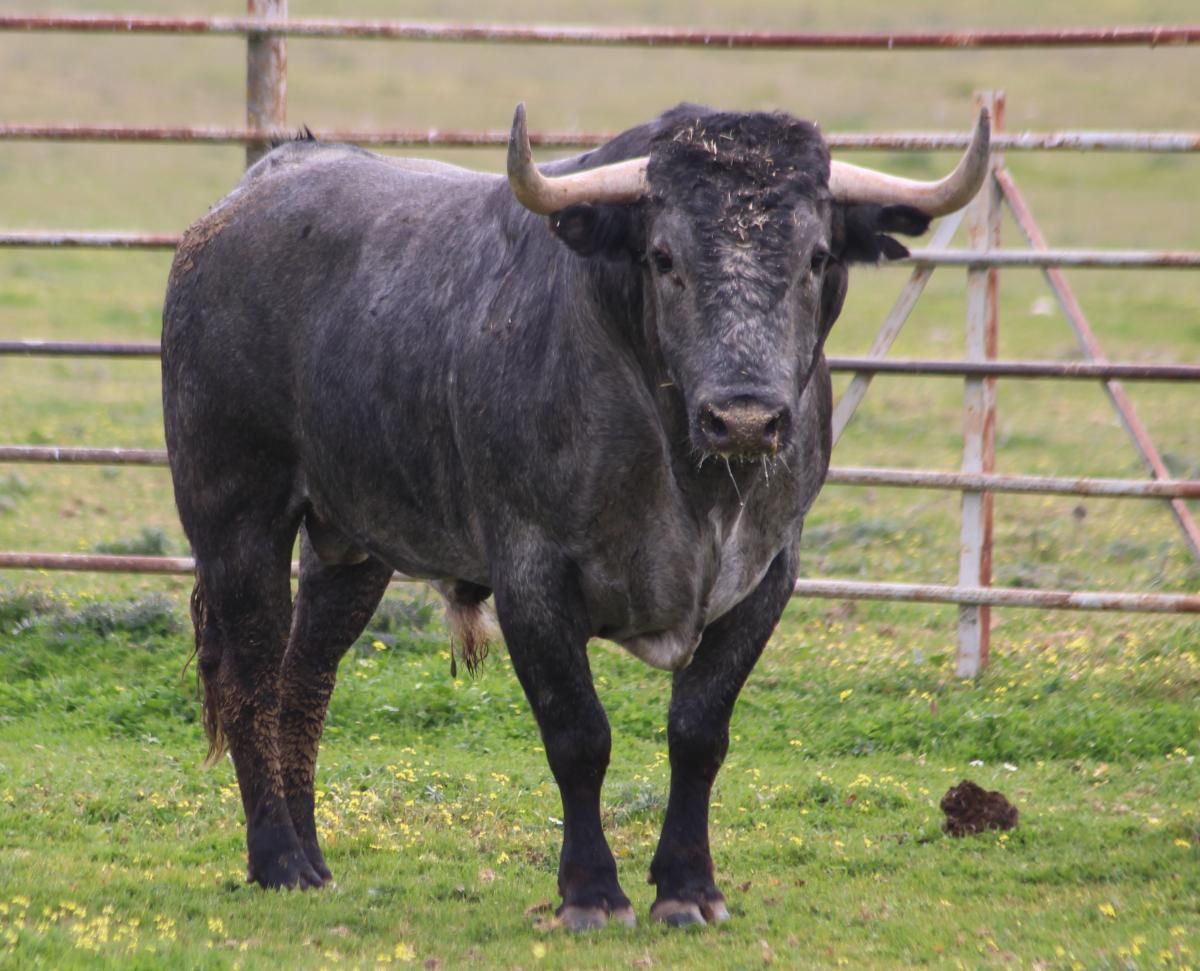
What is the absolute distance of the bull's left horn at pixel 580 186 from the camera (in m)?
4.90

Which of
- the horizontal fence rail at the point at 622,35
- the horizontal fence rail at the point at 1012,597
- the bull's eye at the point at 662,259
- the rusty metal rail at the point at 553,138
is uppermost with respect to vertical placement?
the horizontal fence rail at the point at 622,35

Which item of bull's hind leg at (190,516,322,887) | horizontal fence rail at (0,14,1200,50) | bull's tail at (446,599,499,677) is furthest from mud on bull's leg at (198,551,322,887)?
horizontal fence rail at (0,14,1200,50)

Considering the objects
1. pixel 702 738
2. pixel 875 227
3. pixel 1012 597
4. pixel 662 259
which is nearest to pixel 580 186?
pixel 662 259

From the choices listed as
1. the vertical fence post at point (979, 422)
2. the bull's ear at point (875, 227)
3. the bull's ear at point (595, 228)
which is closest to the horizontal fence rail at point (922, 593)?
the vertical fence post at point (979, 422)

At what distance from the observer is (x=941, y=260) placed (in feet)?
25.0

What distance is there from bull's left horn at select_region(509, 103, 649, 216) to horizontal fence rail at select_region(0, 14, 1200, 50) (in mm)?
2630

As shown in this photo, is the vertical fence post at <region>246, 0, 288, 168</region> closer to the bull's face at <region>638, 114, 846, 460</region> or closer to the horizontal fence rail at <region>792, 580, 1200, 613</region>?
the horizontal fence rail at <region>792, 580, 1200, 613</region>

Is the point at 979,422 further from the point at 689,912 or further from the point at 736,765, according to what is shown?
the point at 689,912

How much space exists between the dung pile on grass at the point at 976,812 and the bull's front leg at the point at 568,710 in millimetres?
1409

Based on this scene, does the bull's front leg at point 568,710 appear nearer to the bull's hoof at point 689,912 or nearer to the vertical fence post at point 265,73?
the bull's hoof at point 689,912

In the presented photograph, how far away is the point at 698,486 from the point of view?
5117 mm

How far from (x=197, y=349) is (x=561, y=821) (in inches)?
77.3

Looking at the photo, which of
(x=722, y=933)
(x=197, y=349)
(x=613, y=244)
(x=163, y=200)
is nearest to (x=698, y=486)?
(x=613, y=244)

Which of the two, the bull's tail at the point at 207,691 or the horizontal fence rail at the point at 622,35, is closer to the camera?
the bull's tail at the point at 207,691
